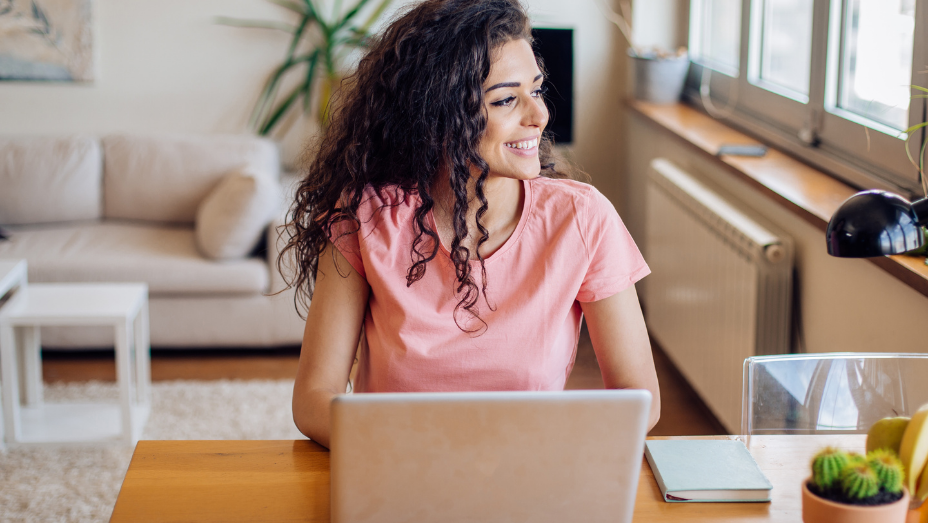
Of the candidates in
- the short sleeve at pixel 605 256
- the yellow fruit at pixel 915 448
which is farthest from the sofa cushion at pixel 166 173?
the yellow fruit at pixel 915 448

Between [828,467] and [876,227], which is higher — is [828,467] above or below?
below

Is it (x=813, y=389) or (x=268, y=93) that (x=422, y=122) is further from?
(x=268, y=93)

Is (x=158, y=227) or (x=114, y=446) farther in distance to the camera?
(x=158, y=227)

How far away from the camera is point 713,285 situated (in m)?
2.51

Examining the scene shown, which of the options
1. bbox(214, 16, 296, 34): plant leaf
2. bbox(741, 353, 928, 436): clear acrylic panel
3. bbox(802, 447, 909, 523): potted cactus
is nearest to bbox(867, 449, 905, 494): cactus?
bbox(802, 447, 909, 523): potted cactus

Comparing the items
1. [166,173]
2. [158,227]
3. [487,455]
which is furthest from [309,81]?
[487,455]

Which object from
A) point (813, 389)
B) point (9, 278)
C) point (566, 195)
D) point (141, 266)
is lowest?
point (141, 266)

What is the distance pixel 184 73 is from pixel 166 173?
0.60 meters

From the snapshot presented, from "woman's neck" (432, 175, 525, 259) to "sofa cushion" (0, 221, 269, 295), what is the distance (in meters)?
1.98

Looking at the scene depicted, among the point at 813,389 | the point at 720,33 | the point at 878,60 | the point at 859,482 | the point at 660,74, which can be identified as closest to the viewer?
the point at 859,482

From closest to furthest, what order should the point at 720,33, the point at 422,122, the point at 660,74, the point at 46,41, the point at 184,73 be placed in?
the point at 422,122, the point at 720,33, the point at 660,74, the point at 46,41, the point at 184,73

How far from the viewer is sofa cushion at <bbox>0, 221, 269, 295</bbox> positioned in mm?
3146

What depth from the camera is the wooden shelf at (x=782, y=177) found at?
156 centimetres

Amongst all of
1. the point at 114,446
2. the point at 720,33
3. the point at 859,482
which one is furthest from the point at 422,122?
the point at 720,33
